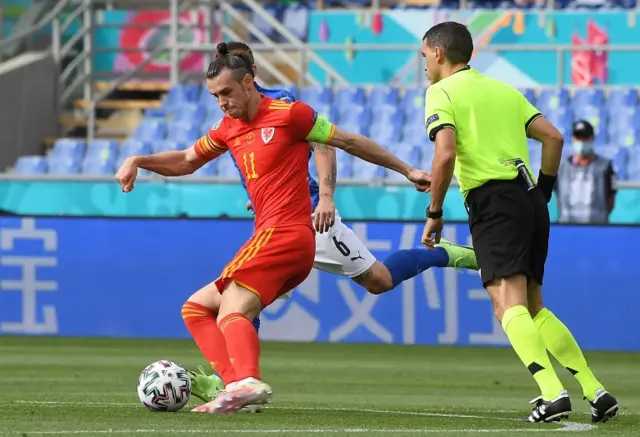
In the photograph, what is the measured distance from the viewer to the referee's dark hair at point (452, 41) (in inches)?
331

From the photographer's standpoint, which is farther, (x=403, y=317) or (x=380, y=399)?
(x=403, y=317)

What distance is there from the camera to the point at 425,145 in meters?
19.7

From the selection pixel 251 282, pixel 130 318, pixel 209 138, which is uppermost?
pixel 209 138

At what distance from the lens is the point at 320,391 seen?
1084cm

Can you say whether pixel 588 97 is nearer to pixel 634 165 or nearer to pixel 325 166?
pixel 634 165

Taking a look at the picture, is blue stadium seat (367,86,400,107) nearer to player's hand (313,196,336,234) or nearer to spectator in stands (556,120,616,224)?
spectator in stands (556,120,616,224)

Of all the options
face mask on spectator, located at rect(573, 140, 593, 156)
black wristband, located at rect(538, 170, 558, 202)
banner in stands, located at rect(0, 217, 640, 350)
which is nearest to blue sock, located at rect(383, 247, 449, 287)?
black wristband, located at rect(538, 170, 558, 202)

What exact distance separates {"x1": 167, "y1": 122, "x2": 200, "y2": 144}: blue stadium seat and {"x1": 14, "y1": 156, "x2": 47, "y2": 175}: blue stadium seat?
5.49 feet

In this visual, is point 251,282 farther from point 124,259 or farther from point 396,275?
point 124,259

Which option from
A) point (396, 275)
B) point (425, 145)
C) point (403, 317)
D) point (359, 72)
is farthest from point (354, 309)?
point (359, 72)

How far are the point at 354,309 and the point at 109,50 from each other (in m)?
10.1

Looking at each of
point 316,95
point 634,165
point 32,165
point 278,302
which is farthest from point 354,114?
point 278,302

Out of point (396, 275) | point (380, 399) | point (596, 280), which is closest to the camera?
point (380, 399)

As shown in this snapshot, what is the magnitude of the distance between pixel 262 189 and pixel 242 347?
0.90 metres
